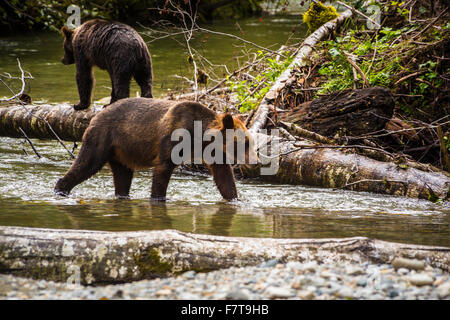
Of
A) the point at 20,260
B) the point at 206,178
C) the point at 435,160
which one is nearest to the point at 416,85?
the point at 435,160

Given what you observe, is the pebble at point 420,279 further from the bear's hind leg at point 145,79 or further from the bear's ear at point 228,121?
the bear's hind leg at point 145,79

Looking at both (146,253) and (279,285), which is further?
(146,253)

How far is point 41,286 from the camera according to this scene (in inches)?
152

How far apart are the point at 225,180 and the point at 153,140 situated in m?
0.89

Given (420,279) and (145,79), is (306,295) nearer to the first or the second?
(420,279)

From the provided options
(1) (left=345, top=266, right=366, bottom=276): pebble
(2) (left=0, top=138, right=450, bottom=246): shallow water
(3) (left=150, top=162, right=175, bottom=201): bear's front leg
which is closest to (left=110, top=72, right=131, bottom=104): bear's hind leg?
(2) (left=0, top=138, right=450, bottom=246): shallow water

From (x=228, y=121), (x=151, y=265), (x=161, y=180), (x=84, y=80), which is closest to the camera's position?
(x=151, y=265)

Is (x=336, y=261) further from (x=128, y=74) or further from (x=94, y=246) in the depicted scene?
(x=128, y=74)

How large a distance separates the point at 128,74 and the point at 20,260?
5041 millimetres

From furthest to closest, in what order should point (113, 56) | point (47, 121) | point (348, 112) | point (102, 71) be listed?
point (102, 71) < point (47, 121) < point (113, 56) < point (348, 112)

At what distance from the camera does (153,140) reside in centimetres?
675

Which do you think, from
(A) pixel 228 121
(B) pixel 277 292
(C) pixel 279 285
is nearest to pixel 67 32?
(A) pixel 228 121

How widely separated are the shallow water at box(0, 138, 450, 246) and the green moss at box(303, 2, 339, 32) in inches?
156

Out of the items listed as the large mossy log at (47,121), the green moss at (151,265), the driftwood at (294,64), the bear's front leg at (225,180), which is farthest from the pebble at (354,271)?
the large mossy log at (47,121)
